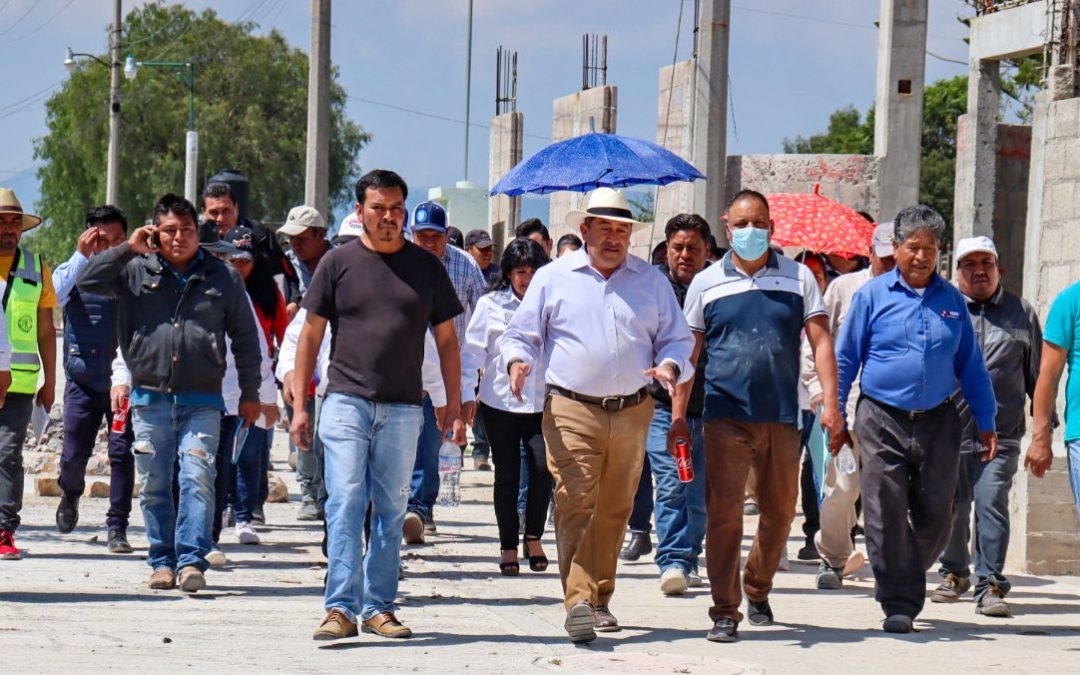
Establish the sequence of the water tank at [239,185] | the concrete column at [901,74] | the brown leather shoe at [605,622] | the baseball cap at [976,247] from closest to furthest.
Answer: the brown leather shoe at [605,622], the baseball cap at [976,247], the water tank at [239,185], the concrete column at [901,74]

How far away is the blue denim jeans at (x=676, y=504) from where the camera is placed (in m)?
10.2

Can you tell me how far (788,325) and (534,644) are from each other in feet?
6.24

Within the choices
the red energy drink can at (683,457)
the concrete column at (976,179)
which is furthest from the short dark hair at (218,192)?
the concrete column at (976,179)

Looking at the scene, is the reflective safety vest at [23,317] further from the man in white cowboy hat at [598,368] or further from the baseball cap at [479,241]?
the baseball cap at [479,241]

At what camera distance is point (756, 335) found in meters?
8.66

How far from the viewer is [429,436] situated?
12.0 meters

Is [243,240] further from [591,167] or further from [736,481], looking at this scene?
[736,481]

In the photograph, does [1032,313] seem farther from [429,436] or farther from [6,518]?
[6,518]

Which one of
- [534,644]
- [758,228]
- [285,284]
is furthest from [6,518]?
[758,228]

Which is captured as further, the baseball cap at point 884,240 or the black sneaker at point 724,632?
the baseball cap at point 884,240

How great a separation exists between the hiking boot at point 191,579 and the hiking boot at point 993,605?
157 inches

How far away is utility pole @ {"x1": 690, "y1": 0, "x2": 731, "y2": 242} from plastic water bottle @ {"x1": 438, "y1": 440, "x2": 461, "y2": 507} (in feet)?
14.9

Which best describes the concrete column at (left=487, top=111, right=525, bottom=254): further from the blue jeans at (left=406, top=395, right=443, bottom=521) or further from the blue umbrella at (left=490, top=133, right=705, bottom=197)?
the blue jeans at (left=406, top=395, right=443, bottom=521)

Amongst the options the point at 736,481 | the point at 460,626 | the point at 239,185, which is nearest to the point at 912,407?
the point at 736,481
